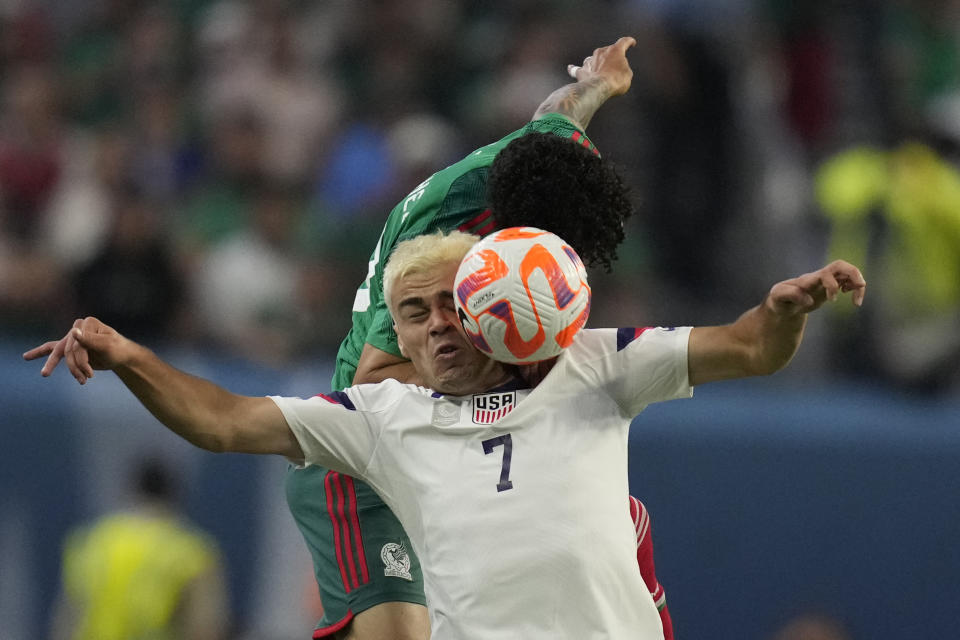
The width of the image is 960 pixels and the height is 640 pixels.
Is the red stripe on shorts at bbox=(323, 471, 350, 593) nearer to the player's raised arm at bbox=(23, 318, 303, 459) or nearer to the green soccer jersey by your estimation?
the green soccer jersey

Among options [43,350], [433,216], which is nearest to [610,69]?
[433,216]

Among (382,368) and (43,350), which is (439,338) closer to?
(382,368)

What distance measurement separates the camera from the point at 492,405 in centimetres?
376

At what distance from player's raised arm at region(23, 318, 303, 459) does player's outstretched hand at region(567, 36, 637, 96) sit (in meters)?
1.81

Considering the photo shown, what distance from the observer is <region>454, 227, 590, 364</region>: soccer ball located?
3.59m

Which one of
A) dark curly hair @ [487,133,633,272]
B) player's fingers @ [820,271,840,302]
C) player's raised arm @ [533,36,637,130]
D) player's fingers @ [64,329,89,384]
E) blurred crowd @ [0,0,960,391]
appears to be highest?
blurred crowd @ [0,0,960,391]

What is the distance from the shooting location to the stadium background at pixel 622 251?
26.2ft

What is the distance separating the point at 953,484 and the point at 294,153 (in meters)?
3.95

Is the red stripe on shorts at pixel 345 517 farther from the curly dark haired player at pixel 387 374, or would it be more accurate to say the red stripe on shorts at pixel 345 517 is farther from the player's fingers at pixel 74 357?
the player's fingers at pixel 74 357

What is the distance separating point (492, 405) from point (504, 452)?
0.12 meters

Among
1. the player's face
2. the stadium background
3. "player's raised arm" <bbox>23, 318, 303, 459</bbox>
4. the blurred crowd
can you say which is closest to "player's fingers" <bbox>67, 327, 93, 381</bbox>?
"player's raised arm" <bbox>23, 318, 303, 459</bbox>

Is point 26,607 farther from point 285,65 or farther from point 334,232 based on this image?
point 285,65

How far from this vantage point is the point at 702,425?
805 centimetres

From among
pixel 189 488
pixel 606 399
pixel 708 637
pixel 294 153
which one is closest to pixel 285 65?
pixel 294 153
